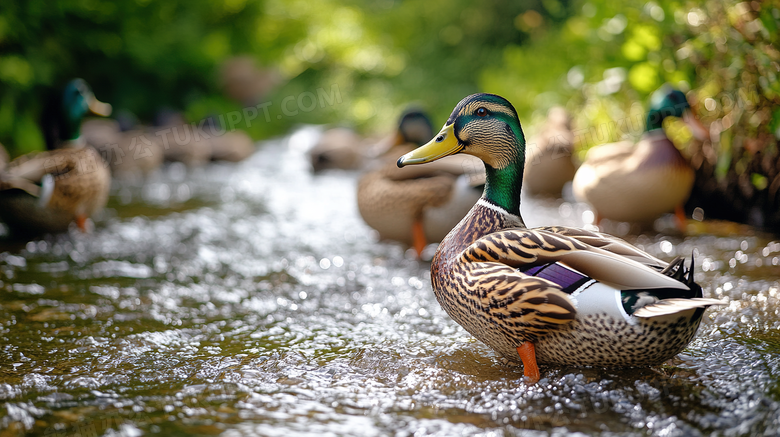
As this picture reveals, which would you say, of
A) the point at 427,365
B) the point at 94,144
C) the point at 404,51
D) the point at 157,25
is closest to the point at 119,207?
the point at 94,144

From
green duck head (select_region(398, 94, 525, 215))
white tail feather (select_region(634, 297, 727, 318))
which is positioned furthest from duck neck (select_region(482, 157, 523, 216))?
white tail feather (select_region(634, 297, 727, 318))

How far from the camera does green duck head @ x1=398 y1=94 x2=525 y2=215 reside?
261 cm

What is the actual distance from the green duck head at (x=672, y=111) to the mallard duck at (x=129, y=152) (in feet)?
19.2

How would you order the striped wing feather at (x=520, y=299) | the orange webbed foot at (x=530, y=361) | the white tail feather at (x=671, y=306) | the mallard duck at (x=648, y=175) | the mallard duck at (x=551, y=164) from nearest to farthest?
the white tail feather at (x=671, y=306) → the striped wing feather at (x=520, y=299) → the orange webbed foot at (x=530, y=361) → the mallard duck at (x=648, y=175) → the mallard duck at (x=551, y=164)

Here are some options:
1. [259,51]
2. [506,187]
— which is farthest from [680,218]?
[259,51]

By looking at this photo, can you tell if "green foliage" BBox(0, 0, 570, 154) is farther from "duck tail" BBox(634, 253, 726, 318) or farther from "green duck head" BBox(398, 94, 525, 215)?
"duck tail" BBox(634, 253, 726, 318)

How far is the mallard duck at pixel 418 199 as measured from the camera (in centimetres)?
424

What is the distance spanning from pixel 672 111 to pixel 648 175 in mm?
559

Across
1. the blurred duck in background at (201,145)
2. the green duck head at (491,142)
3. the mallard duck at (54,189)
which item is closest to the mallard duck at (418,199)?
the green duck head at (491,142)

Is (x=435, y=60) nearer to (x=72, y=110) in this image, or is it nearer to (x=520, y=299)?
(x=72, y=110)

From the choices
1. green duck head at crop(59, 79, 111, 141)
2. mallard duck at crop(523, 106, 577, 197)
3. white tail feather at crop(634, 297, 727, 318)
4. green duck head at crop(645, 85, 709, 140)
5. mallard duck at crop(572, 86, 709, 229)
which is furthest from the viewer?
mallard duck at crop(523, 106, 577, 197)

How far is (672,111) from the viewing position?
187 inches

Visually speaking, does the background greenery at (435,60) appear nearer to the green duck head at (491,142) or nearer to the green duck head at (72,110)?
the green duck head at (491,142)

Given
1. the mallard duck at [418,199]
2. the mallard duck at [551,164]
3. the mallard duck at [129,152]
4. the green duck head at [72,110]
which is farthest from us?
the mallard duck at [129,152]
